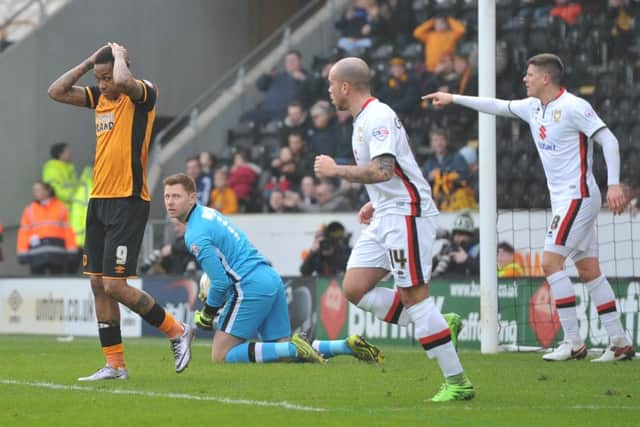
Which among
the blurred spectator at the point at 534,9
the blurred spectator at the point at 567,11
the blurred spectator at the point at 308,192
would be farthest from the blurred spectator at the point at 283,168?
the blurred spectator at the point at 567,11

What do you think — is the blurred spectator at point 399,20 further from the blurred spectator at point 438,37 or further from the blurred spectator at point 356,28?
the blurred spectator at point 438,37

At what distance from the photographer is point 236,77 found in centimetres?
2611

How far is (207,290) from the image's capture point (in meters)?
11.9

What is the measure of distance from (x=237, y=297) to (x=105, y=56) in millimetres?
2855

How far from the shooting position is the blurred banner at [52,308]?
19.7 m

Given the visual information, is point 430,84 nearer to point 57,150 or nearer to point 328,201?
point 328,201

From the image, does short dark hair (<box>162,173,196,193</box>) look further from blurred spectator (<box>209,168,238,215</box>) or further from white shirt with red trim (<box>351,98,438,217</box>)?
blurred spectator (<box>209,168,238,215</box>)

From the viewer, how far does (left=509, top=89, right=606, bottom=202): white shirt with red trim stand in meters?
11.4

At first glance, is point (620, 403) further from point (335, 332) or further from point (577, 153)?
point (335, 332)

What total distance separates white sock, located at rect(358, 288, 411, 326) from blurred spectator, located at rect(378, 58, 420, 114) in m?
11.4

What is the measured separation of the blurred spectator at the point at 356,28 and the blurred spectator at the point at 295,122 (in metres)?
1.70

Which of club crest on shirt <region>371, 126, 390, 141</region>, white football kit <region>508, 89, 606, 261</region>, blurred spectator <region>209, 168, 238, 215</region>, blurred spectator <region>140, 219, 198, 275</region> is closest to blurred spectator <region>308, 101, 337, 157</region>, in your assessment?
blurred spectator <region>209, 168, 238, 215</region>

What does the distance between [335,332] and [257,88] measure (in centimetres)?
898

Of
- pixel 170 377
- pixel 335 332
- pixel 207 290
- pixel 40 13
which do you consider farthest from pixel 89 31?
pixel 170 377
